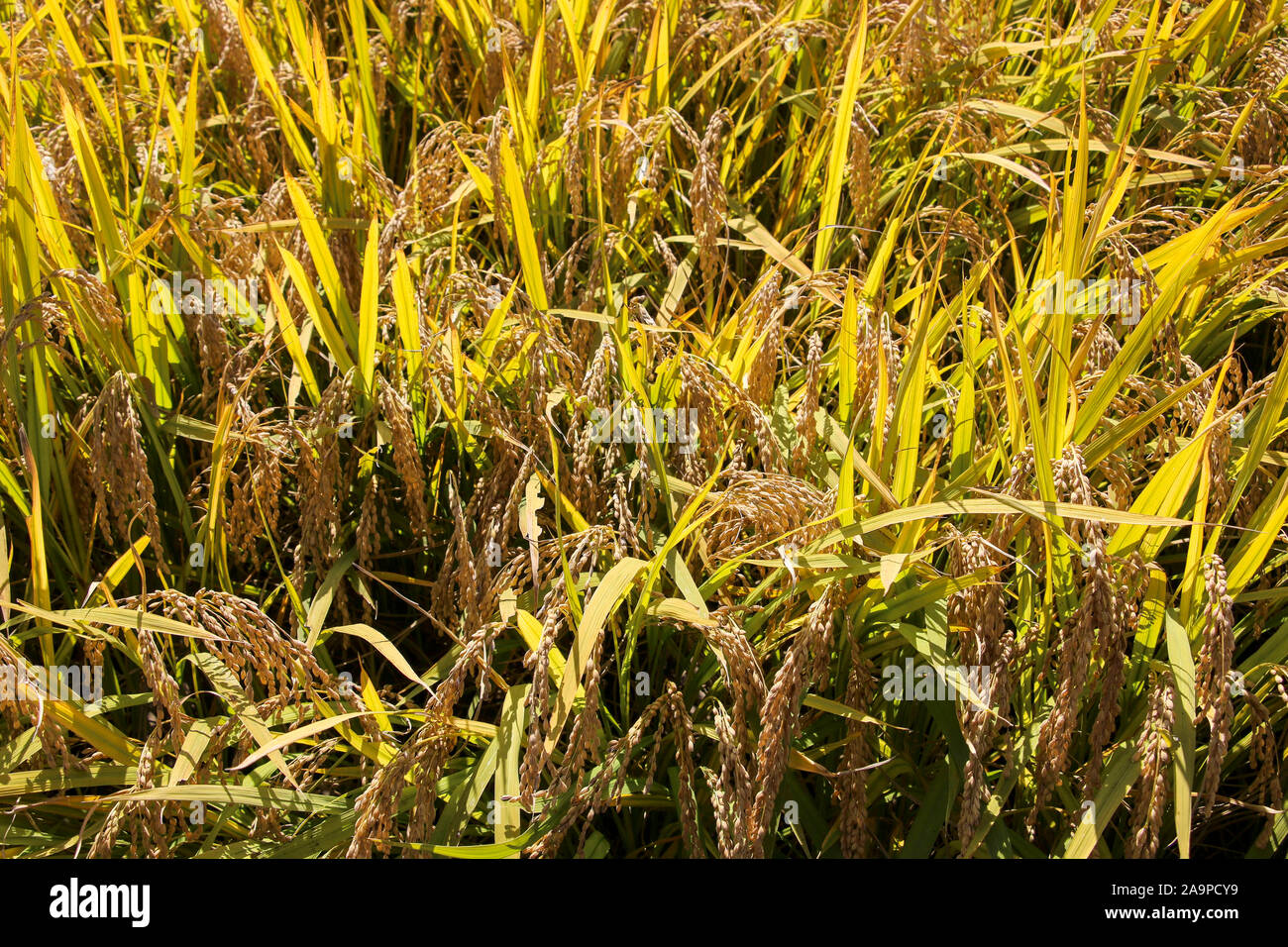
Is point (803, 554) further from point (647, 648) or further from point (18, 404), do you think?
point (18, 404)

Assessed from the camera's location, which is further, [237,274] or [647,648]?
[237,274]

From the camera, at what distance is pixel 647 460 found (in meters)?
1.60

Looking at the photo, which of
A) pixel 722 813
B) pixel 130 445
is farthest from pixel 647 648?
pixel 130 445

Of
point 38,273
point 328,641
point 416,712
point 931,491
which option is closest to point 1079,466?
point 931,491

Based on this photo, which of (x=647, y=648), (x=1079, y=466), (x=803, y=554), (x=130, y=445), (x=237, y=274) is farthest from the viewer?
(x=237, y=274)

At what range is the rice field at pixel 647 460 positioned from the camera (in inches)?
51.2

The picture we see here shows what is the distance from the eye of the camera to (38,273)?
1664mm

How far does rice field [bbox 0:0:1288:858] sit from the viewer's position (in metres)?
1.30

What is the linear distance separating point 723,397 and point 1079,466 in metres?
0.59

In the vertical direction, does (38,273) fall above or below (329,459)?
above

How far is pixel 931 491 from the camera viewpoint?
1354 mm

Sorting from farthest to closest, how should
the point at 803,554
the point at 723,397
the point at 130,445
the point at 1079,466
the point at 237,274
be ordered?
the point at 237,274 < the point at 723,397 < the point at 130,445 < the point at 803,554 < the point at 1079,466
